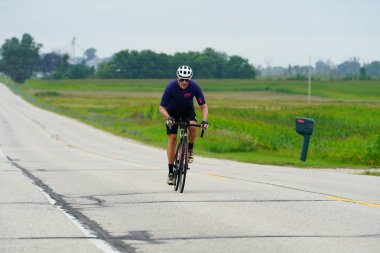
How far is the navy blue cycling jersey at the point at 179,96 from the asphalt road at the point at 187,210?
144 cm

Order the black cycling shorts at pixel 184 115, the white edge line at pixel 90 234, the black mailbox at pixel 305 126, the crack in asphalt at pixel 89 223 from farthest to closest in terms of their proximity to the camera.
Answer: the black mailbox at pixel 305 126, the black cycling shorts at pixel 184 115, the crack in asphalt at pixel 89 223, the white edge line at pixel 90 234

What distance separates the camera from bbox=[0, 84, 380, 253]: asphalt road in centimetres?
909

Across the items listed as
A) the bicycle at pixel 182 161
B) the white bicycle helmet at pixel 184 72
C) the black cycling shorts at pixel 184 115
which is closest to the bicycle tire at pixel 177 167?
the bicycle at pixel 182 161

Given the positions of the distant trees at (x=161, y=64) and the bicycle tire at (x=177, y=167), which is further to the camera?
the distant trees at (x=161, y=64)

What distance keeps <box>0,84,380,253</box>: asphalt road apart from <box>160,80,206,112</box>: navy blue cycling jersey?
1439 millimetres

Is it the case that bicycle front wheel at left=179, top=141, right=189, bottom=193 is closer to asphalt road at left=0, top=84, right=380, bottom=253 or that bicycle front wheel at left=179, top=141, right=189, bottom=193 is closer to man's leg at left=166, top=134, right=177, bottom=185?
asphalt road at left=0, top=84, right=380, bottom=253

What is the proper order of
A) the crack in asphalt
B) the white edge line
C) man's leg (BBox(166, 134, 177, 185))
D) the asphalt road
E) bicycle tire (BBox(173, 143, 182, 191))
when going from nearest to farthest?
the white edge line < the crack in asphalt < the asphalt road < bicycle tire (BBox(173, 143, 182, 191)) < man's leg (BBox(166, 134, 177, 185))

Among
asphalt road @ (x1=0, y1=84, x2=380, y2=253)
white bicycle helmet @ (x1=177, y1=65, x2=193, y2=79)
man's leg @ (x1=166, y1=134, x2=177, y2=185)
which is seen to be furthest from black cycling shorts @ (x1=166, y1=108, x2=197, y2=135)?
asphalt road @ (x1=0, y1=84, x2=380, y2=253)

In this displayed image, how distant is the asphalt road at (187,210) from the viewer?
9086mm

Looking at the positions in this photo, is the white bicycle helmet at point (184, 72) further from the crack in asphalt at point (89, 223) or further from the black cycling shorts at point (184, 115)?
the crack in asphalt at point (89, 223)

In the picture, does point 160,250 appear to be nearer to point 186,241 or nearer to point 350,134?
point 186,241

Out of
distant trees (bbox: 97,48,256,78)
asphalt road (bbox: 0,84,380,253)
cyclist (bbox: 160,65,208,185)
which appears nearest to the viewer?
asphalt road (bbox: 0,84,380,253)

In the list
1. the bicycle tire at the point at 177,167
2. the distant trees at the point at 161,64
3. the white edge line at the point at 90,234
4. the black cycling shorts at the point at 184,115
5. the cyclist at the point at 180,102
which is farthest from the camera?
the distant trees at the point at 161,64

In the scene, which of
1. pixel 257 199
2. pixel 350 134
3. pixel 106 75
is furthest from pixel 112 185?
pixel 106 75
